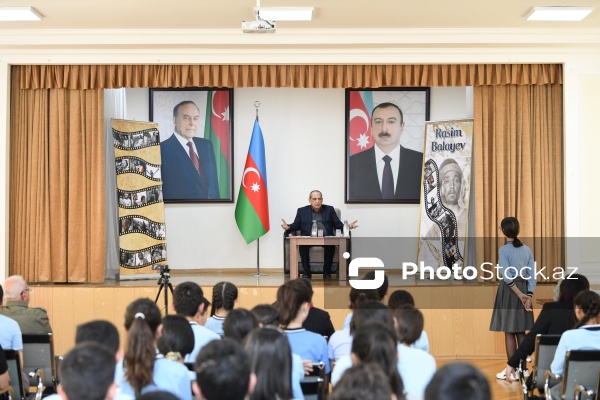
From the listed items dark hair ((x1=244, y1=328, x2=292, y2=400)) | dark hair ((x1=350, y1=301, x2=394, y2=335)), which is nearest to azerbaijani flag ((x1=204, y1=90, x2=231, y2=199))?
dark hair ((x1=350, y1=301, x2=394, y2=335))

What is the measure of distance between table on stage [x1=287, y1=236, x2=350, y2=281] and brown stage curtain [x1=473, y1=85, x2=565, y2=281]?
1.62 meters

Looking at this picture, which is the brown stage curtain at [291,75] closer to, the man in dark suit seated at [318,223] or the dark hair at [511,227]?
the man in dark suit seated at [318,223]

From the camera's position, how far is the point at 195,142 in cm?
1159

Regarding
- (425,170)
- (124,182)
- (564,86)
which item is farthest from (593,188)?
(124,182)

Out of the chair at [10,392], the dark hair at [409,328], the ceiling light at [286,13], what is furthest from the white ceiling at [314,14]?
the dark hair at [409,328]

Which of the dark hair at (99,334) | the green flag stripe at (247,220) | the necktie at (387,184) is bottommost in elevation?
the dark hair at (99,334)

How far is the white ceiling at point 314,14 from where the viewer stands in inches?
308

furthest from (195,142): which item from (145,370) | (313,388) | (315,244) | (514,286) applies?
(145,370)

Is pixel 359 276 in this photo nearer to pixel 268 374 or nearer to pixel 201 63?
pixel 201 63

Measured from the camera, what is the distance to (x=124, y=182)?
10023mm

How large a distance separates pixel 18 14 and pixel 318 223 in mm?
4398

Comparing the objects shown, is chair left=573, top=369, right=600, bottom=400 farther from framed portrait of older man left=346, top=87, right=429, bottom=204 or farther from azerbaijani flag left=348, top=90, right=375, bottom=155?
azerbaijani flag left=348, top=90, right=375, bottom=155

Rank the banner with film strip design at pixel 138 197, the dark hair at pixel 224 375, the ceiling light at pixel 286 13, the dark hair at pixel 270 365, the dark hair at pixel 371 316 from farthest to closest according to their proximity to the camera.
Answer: the banner with film strip design at pixel 138 197 < the ceiling light at pixel 286 13 < the dark hair at pixel 371 316 < the dark hair at pixel 270 365 < the dark hair at pixel 224 375

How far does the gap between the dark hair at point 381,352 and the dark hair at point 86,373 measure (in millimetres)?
1070
